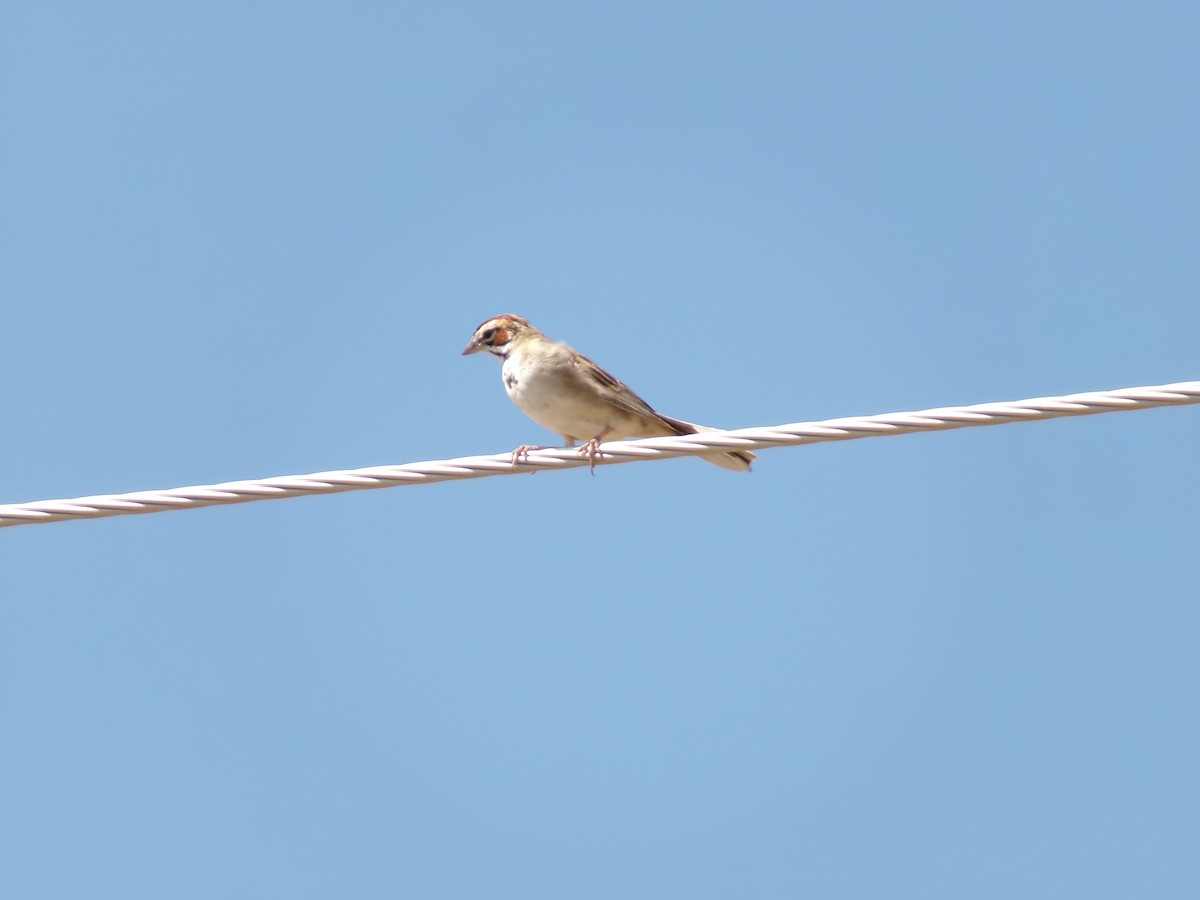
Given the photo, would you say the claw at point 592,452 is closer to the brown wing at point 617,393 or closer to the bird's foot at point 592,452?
the bird's foot at point 592,452

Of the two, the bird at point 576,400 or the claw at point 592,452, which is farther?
the bird at point 576,400

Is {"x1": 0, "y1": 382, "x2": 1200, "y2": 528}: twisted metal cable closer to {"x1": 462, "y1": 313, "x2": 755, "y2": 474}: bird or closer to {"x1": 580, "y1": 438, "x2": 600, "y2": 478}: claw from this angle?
{"x1": 580, "y1": 438, "x2": 600, "y2": 478}: claw

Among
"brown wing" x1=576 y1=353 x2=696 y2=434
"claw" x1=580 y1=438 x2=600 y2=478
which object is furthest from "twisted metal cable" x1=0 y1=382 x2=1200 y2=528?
"brown wing" x1=576 y1=353 x2=696 y2=434

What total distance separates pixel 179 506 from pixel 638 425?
407 centimetres

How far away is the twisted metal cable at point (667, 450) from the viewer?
5.88 m

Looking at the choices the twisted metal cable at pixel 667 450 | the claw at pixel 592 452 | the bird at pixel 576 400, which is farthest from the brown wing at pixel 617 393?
the twisted metal cable at pixel 667 450

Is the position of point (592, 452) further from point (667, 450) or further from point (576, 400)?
point (576, 400)

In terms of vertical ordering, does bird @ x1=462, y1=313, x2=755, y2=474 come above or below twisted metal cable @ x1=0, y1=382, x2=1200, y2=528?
above

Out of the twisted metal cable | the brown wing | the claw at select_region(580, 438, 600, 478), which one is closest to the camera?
the twisted metal cable

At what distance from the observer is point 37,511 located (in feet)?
20.4

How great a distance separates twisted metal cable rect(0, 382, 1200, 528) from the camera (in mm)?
5879

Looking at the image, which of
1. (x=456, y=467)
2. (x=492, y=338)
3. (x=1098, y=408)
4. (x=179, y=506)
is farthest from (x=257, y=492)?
(x=492, y=338)

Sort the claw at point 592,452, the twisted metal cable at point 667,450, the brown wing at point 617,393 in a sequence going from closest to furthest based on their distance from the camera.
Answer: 1. the twisted metal cable at point 667,450
2. the claw at point 592,452
3. the brown wing at point 617,393

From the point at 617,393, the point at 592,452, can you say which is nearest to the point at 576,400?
the point at 617,393
